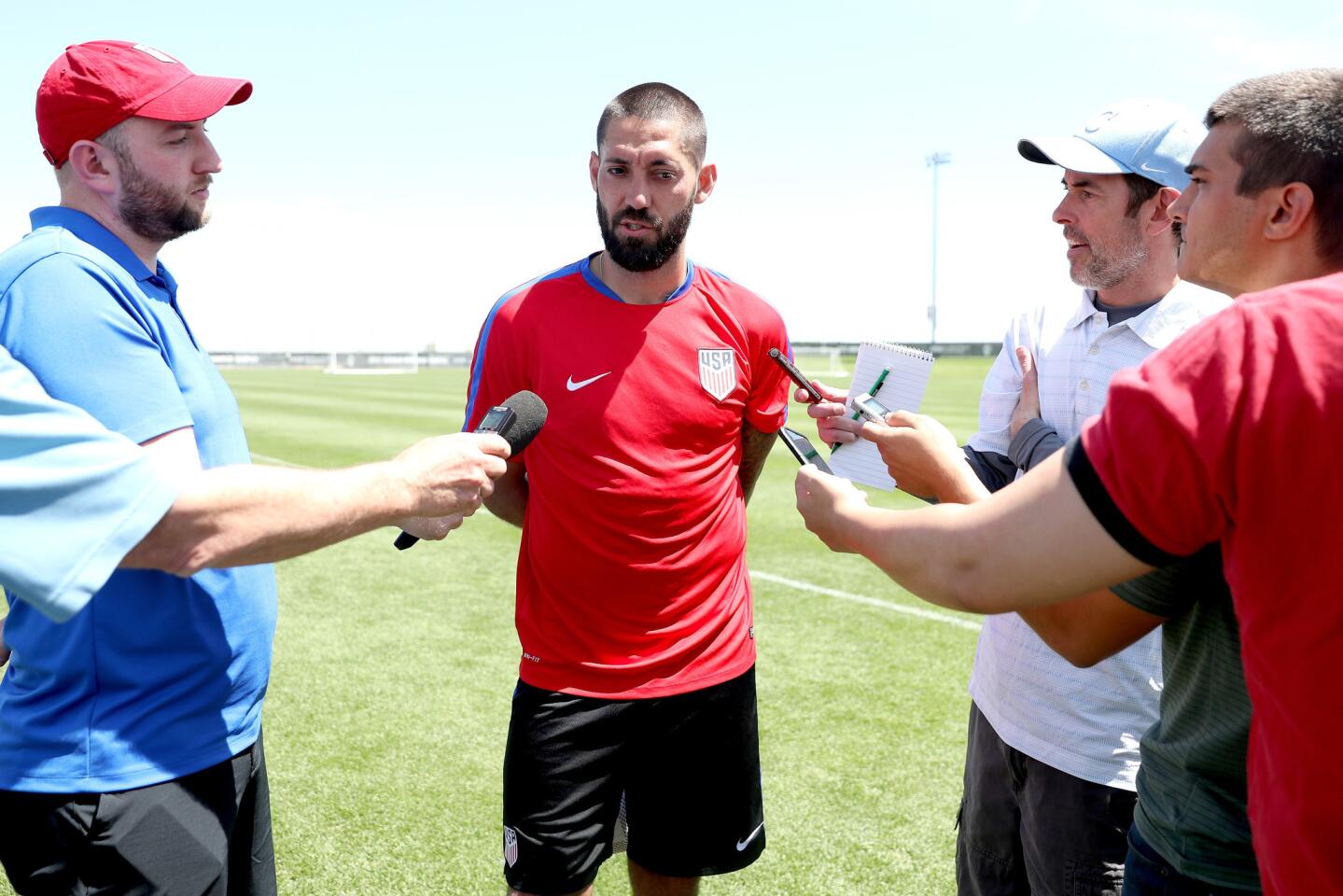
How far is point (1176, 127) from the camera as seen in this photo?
3.05m

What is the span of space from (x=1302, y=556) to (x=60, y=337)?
2.25 meters

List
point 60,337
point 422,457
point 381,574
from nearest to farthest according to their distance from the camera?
point 60,337 < point 422,457 < point 381,574

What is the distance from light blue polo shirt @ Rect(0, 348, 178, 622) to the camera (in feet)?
5.60

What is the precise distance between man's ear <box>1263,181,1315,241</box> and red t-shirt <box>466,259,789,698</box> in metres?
2.02

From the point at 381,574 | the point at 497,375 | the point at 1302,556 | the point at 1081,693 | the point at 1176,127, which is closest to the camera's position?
the point at 1302,556

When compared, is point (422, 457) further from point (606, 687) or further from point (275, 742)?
point (275, 742)

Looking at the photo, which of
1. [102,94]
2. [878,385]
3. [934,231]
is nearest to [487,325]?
[102,94]

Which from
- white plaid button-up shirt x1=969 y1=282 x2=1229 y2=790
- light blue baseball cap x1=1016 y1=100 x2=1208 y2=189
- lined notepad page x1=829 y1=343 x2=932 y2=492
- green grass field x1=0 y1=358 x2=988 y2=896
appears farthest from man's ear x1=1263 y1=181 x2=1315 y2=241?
green grass field x1=0 y1=358 x2=988 y2=896

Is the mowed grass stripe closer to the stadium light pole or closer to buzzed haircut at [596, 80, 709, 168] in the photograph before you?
buzzed haircut at [596, 80, 709, 168]

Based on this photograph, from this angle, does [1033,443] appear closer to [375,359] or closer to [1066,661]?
[1066,661]

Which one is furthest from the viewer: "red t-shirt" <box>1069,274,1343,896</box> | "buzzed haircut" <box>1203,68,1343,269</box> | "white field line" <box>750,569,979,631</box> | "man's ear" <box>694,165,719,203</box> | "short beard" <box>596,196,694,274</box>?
"white field line" <box>750,569,979,631</box>

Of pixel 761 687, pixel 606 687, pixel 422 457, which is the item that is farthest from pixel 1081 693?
pixel 761 687

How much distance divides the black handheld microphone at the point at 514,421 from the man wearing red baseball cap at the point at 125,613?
1.84 ft

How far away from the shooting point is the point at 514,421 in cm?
271
